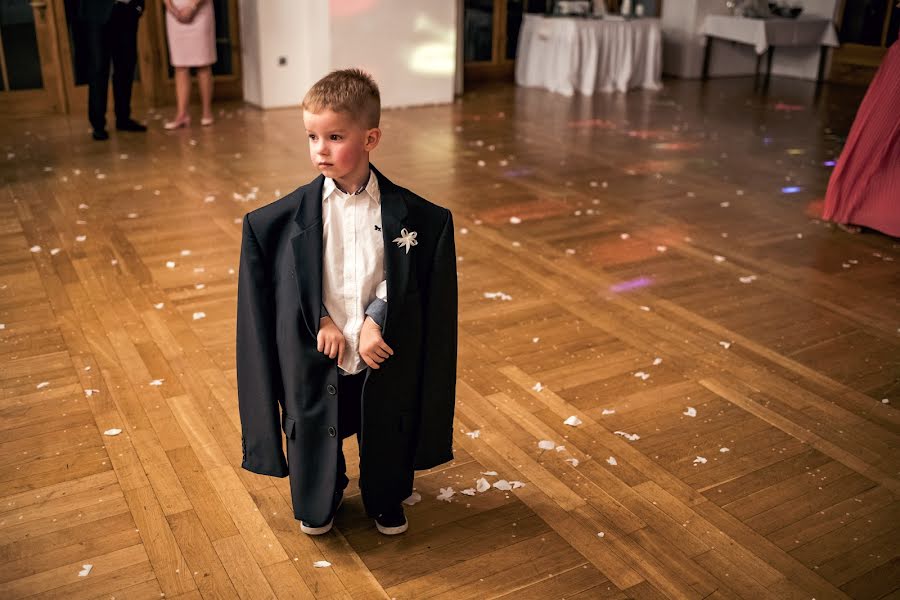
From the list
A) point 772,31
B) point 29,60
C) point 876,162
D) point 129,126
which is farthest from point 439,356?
point 772,31

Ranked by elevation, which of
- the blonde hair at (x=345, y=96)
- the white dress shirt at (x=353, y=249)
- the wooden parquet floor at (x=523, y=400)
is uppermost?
the blonde hair at (x=345, y=96)

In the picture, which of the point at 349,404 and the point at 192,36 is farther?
the point at 192,36

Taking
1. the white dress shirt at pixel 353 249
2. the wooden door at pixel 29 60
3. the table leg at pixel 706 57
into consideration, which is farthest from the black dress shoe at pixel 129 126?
the table leg at pixel 706 57

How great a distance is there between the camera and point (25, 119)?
6941mm

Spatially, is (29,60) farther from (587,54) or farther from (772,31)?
(772,31)

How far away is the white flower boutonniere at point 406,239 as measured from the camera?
1776 millimetres

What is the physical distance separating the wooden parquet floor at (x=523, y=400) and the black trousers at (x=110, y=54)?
3.06 feet

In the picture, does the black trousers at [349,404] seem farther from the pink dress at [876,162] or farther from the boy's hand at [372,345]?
the pink dress at [876,162]

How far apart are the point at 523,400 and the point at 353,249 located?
3.65 ft

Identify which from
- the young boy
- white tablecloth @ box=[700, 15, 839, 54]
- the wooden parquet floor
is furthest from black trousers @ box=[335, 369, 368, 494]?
white tablecloth @ box=[700, 15, 839, 54]

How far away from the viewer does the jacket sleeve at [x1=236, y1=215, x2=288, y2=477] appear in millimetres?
1804

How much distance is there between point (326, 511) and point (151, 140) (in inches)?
195

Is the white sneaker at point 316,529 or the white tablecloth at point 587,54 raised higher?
the white tablecloth at point 587,54

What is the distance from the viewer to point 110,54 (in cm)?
613
